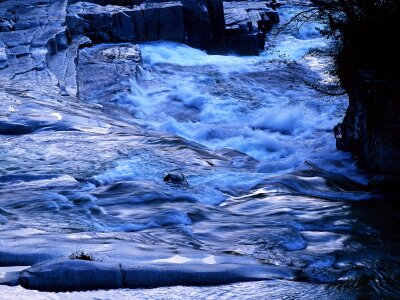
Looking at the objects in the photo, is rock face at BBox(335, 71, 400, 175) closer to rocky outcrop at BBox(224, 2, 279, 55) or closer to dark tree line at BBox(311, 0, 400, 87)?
dark tree line at BBox(311, 0, 400, 87)

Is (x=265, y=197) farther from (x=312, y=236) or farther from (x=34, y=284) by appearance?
(x=34, y=284)

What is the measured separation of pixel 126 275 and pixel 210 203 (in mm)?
2502

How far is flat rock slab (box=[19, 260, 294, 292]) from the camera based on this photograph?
Answer: 2912 mm

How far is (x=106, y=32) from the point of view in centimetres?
1483

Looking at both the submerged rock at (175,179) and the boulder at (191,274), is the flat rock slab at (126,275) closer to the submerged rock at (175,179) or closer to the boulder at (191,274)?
the boulder at (191,274)

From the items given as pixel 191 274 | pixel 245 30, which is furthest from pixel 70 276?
pixel 245 30

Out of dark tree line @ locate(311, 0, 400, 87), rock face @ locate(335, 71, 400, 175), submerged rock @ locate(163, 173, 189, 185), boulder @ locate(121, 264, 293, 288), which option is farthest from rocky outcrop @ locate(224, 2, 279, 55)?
boulder @ locate(121, 264, 293, 288)

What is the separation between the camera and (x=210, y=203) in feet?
18.1

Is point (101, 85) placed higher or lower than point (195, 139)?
higher

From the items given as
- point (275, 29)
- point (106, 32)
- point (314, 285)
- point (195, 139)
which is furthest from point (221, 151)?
point (275, 29)

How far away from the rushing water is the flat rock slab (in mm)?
76

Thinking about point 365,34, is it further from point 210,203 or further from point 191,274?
point 191,274

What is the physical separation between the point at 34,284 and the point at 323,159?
5309mm

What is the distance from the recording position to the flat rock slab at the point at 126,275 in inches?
115
